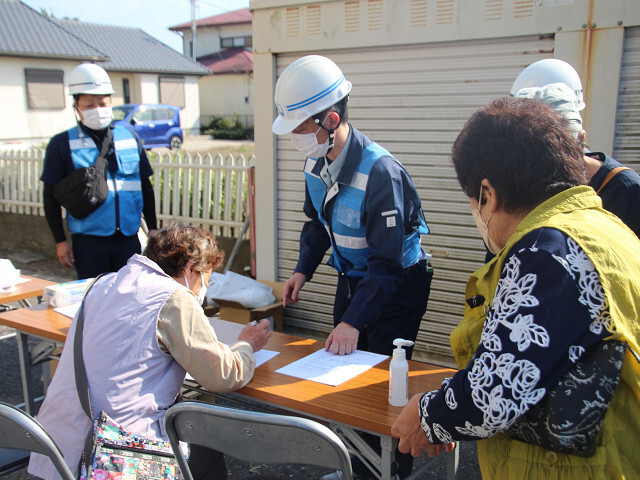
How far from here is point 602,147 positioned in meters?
3.70

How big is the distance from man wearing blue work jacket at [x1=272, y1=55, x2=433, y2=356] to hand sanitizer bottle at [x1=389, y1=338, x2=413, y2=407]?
42cm

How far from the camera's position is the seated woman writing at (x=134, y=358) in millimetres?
1978

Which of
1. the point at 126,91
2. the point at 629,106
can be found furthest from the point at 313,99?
the point at 126,91

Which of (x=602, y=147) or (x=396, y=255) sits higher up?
(x=602, y=147)

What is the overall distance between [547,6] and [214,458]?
3328 millimetres

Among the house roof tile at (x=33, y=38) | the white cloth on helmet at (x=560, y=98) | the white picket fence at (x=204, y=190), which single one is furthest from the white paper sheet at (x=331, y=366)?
the house roof tile at (x=33, y=38)

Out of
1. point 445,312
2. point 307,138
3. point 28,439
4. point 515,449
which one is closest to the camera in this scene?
point 515,449

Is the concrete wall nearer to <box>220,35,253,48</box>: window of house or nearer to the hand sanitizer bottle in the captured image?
<box>220,35,253,48</box>: window of house

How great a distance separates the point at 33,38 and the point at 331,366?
22551mm

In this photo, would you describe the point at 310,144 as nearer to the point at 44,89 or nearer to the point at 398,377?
the point at 398,377

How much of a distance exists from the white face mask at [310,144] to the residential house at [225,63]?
31.6 meters

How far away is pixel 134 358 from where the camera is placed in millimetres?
1997

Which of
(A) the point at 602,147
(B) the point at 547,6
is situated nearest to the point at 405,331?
(A) the point at 602,147

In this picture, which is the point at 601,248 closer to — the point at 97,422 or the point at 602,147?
the point at 97,422
